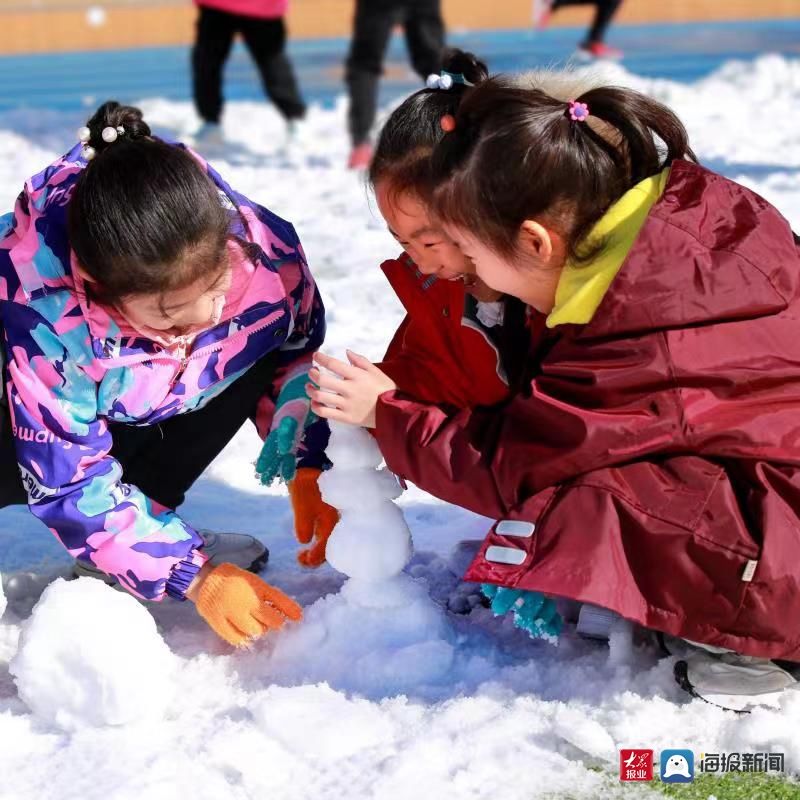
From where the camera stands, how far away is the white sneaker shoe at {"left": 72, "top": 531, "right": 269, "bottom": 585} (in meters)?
1.82

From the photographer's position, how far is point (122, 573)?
1567mm

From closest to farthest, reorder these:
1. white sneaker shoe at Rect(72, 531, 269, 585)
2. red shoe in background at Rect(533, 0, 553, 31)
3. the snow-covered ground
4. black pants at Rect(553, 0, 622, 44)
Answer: the snow-covered ground < white sneaker shoe at Rect(72, 531, 269, 585) < black pants at Rect(553, 0, 622, 44) < red shoe in background at Rect(533, 0, 553, 31)

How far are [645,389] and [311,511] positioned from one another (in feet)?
2.03

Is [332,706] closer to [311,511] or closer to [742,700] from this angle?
[311,511]

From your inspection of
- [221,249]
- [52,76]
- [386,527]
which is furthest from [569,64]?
[52,76]

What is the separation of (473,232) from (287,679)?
0.63 meters

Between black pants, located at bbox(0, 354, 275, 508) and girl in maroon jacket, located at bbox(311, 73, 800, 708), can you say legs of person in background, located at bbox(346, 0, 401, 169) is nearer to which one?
black pants, located at bbox(0, 354, 275, 508)

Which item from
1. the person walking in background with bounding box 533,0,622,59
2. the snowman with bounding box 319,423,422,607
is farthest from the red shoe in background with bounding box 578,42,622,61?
the snowman with bounding box 319,423,422,607

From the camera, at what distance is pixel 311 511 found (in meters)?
1.77

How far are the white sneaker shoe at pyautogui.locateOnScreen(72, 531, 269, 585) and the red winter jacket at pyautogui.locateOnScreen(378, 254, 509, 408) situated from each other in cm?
38

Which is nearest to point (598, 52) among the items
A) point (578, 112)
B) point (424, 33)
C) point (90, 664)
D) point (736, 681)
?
point (424, 33)

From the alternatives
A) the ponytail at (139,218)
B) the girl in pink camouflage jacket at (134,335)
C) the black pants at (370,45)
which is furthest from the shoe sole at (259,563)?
the black pants at (370,45)

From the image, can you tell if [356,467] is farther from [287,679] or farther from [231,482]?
[231,482]

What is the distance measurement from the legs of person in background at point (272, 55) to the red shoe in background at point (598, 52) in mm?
2292
